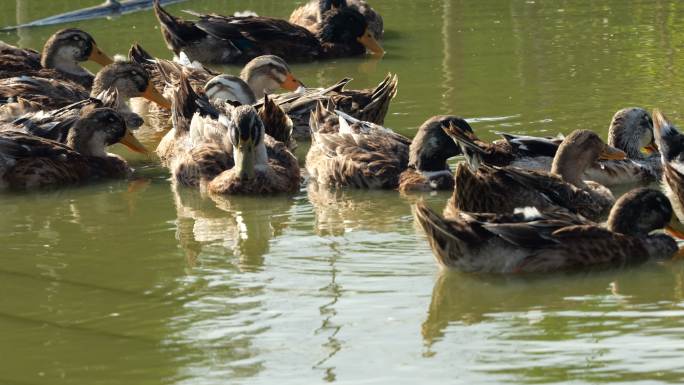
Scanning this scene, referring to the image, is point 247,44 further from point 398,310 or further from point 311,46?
point 398,310

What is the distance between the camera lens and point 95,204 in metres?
11.0

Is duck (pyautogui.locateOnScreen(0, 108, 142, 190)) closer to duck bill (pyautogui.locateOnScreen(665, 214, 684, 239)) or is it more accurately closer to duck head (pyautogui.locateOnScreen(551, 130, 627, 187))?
duck head (pyautogui.locateOnScreen(551, 130, 627, 187))

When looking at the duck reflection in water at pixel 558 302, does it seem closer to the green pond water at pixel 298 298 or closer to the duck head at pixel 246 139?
the green pond water at pixel 298 298

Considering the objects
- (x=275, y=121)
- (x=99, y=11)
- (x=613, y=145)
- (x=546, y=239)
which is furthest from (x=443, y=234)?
(x=99, y=11)

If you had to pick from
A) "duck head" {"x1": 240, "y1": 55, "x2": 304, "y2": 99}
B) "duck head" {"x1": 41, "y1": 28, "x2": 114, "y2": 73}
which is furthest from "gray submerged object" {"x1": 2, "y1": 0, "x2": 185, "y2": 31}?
"duck head" {"x1": 240, "y1": 55, "x2": 304, "y2": 99}

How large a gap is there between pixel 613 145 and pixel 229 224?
3.05 metres

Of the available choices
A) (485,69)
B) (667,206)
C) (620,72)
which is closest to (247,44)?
(485,69)

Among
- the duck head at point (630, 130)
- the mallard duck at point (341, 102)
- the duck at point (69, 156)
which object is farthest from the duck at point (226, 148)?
the duck head at point (630, 130)

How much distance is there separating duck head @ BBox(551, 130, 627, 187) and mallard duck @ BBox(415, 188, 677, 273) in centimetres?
148

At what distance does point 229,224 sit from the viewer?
10227 mm

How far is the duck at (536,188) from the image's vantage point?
9250 mm

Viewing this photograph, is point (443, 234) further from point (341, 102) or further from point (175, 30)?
point (175, 30)

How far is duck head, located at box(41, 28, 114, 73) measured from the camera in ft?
49.4

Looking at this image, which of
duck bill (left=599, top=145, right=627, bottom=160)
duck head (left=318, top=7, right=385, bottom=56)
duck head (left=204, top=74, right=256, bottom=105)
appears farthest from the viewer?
duck head (left=318, top=7, right=385, bottom=56)
